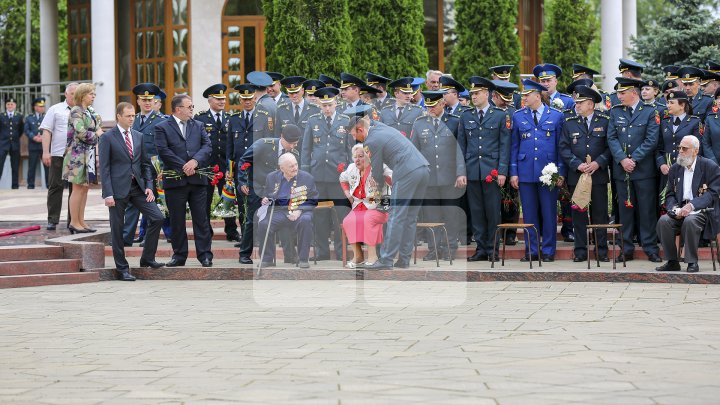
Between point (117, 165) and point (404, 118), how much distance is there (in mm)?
3836

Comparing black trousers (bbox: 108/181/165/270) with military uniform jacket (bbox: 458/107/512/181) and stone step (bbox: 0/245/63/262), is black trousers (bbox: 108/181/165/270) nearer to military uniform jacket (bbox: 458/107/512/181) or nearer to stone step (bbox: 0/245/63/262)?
stone step (bbox: 0/245/63/262)

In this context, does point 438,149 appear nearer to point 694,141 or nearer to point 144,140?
point 694,141

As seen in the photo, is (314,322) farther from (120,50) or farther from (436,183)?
(120,50)

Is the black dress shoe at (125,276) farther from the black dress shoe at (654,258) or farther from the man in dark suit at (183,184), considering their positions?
the black dress shoe at (654,258)

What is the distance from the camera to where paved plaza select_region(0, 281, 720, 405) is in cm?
778

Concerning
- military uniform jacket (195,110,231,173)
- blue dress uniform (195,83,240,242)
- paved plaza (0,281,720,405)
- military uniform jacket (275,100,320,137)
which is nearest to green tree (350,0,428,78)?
blue dress uniform (195,83,240,242)

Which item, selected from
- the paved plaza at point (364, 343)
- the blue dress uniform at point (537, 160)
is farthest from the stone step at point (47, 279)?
the blue dress uniform at point (537, 160)

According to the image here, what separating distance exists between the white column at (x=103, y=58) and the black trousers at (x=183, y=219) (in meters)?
11.2

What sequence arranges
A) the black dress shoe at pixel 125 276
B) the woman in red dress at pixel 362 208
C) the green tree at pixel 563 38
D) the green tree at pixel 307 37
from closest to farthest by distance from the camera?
the woman in red dress at pixel 362 208, the black dress shoe at pixel 125 276, the green tree at pixel 307 37, the green tree at pixel 563 38

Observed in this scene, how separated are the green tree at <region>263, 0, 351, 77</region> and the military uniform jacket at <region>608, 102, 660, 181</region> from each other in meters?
7.66

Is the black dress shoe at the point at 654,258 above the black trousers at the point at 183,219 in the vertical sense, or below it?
below

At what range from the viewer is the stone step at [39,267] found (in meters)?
14.5

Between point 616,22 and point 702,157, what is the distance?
13.1 m

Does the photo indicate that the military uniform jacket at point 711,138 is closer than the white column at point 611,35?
Yes
